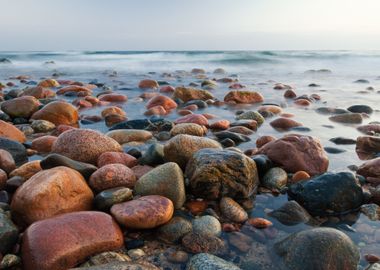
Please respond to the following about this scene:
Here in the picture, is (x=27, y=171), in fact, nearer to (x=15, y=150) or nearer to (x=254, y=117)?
(x=15, y=150)

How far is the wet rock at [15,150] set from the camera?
3.53m

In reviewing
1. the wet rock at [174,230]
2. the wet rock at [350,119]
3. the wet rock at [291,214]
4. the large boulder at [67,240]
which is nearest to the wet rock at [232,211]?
the wet rock at [291,214]

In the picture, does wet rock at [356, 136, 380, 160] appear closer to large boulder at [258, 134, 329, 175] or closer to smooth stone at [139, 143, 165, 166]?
large boulder at [258, 134, 329, 175]

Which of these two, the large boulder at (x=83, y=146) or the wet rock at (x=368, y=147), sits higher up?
the large boulder at (x=83, y=146)

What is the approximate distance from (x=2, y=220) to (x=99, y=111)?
455cm

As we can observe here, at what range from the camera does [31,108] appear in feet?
18.3

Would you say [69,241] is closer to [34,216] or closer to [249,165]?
[34,216]

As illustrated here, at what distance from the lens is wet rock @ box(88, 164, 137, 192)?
106 inches

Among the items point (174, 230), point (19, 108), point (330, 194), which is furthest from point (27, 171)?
point (19, 108)

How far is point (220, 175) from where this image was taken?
2818 mm

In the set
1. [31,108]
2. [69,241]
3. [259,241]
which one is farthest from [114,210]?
[31,108]

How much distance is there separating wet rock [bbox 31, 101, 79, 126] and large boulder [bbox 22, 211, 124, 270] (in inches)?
136

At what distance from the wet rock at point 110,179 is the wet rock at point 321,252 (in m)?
1.33

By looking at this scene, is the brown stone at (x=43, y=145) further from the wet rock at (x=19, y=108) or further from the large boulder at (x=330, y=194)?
the large boulder at (x=330, y=194)
